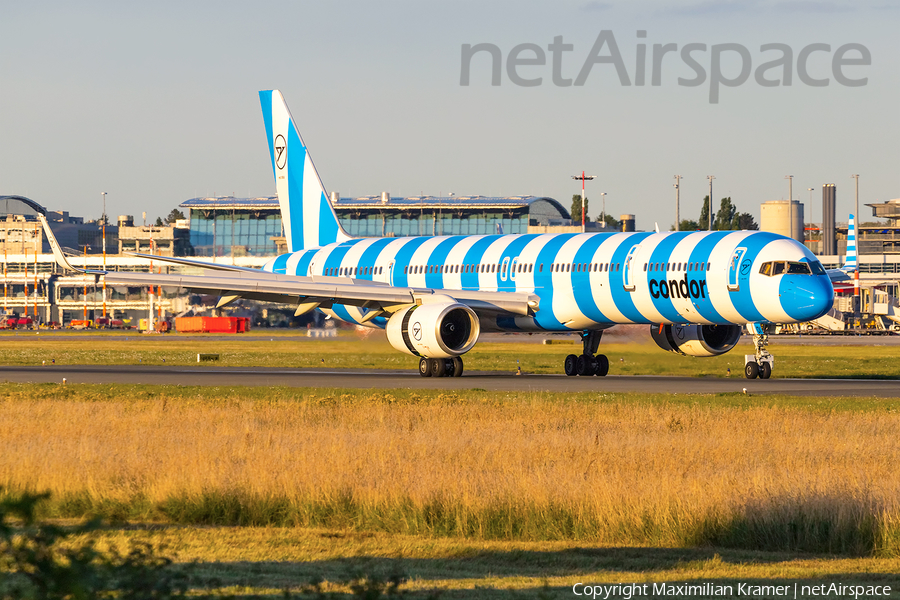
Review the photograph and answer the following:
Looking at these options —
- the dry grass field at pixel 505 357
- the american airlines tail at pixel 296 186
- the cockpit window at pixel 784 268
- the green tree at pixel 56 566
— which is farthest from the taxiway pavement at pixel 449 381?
the green tree at pixel 56 566

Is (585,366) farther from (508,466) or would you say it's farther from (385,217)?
(385,217)

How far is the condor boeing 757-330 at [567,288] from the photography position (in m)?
33.4

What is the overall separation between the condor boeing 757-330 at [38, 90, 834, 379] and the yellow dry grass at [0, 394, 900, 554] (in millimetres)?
9969

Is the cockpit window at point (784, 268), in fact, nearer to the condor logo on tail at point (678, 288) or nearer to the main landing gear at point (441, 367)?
the condor logo on tail at point (678, 288)

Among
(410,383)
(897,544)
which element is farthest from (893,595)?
(410,383)

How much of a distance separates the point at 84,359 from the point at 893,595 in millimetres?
47940

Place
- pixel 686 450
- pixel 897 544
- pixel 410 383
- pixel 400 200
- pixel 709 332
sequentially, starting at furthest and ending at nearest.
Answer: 1. pixel 400 200
2. pixel 709 332
3. pixel 410 383
4. pixel 686 450
5. pixel 897 544

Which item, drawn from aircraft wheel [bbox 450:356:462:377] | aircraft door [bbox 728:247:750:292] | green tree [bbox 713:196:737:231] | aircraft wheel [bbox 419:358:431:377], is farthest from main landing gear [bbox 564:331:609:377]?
green tree [bbox 713:196:737:231]

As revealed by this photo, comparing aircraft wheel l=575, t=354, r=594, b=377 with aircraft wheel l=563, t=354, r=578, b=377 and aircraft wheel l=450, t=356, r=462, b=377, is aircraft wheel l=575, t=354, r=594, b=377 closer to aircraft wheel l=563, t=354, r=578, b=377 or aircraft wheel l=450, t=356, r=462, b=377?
aircraft wheel l=563, t=354, r=578, b=377

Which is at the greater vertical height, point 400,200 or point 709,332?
point 400,200

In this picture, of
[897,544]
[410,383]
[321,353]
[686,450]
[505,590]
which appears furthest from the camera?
[321,353]

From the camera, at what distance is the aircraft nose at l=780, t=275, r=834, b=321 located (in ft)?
107

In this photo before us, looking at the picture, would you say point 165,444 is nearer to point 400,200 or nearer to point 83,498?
point 83,498

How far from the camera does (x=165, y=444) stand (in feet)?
59.7
